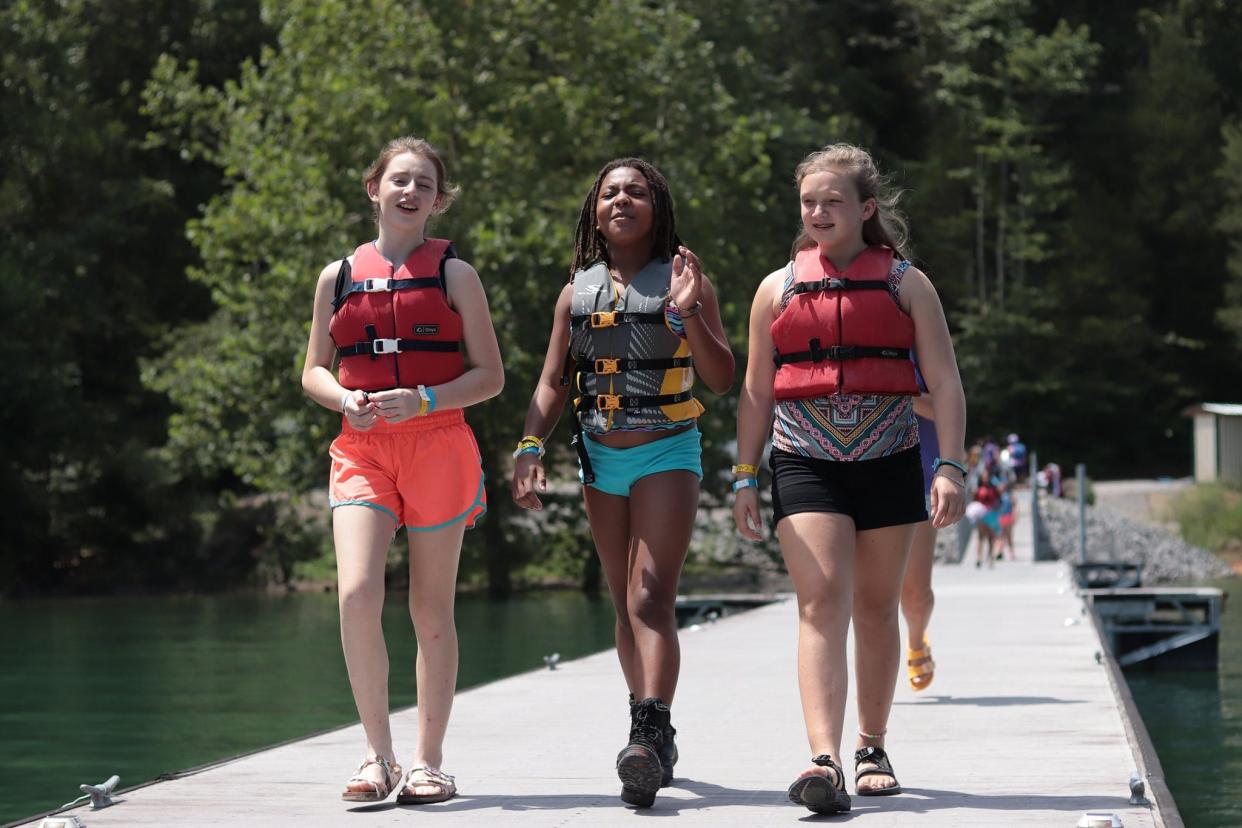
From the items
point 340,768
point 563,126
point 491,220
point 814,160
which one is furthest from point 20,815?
point 563,126

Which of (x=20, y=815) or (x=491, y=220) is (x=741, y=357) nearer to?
(x=491, y=220)

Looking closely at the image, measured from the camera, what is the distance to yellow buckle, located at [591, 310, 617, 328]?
660 cm

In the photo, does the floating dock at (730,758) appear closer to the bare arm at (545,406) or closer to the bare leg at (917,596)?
the bare leg at (917,596)

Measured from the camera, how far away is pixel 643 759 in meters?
6.13

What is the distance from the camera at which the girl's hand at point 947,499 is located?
622 cm

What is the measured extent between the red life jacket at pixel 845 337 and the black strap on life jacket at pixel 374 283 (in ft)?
3.28

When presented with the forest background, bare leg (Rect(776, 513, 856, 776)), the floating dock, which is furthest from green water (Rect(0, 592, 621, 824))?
bare leg (Rect(776, 513, 856, 776))

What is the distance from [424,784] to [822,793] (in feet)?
3.92

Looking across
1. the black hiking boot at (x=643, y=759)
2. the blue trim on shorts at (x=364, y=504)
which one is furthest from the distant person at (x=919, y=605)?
the blue trim on shorts at (x=364, y=504)

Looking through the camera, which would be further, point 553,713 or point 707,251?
point 707,251

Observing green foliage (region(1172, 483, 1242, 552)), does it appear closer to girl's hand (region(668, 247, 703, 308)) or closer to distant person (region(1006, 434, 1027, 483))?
distant person (region(1006, 434, 1027, 483))

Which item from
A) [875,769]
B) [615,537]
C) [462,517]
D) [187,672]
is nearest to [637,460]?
[615,537]

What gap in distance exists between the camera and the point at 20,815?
980 centimetres

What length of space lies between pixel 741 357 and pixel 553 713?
22.8 m
